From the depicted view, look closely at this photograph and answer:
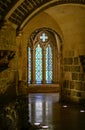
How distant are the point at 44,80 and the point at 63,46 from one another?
19.2 feet

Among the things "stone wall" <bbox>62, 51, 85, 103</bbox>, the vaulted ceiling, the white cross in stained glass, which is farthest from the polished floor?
the white cross in stained glass

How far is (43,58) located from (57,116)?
919 cm

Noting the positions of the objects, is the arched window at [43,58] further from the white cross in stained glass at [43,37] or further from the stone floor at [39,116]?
the stone floor at [39,116]

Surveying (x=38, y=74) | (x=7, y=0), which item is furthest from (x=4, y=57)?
(x=38, y=74)

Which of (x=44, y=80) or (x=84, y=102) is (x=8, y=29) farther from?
(x=44, y=80)

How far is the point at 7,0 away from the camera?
7363 mm

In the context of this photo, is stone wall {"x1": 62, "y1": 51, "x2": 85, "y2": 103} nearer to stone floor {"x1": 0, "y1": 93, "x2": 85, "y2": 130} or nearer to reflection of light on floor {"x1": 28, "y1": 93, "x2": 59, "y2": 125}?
stone floor {"x1": 0, "y1": 93, "x2": 85, "y2": 130}

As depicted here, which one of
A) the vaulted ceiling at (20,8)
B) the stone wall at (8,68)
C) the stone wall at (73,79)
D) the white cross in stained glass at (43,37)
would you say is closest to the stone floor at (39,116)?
the stone wall at (73,79)

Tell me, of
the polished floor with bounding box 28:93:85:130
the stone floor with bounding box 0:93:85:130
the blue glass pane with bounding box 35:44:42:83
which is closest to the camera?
the stone floor with bounding box 0:93:85:130

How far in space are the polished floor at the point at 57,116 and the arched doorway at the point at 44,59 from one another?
21.0ft

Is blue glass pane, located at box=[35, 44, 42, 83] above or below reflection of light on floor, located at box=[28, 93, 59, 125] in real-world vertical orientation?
above

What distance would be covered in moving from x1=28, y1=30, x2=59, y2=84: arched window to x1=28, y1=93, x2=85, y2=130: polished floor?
21.0 ft

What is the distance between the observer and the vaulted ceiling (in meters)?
7.54

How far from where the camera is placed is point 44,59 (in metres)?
Result: 17.6
